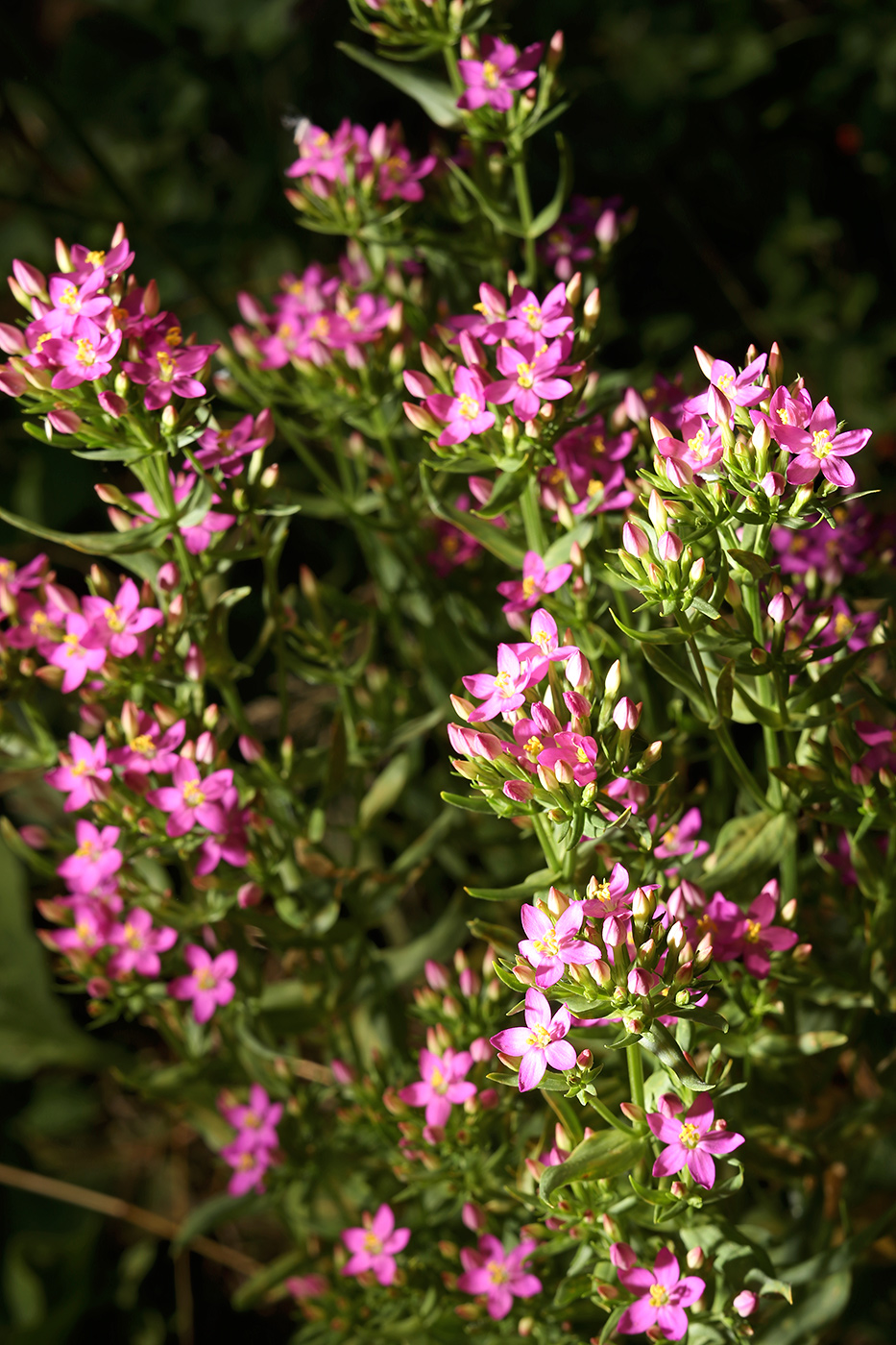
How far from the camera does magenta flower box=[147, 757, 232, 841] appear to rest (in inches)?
50.9

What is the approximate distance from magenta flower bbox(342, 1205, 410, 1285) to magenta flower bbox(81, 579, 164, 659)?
2.42 feet

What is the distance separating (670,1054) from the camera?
1.03 m

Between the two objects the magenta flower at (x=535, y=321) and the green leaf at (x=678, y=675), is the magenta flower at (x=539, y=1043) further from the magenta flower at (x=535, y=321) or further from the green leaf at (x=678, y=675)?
the magenta flower at (x=535, y=321)

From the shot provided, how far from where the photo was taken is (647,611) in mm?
1301

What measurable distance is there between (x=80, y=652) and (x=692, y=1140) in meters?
0.81

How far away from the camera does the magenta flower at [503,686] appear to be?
3.53ft

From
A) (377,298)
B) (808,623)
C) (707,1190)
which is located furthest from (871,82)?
(707,1190)

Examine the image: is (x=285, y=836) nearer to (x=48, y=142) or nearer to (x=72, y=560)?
(x=72, y=560)

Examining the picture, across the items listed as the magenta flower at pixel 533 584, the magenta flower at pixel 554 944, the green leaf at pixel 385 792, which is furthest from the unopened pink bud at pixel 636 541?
the green leaf at pixel 385 792

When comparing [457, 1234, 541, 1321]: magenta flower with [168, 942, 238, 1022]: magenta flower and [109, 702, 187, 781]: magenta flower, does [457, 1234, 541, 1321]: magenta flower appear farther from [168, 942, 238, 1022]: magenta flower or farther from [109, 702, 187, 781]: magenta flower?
[109, 702, 187, 781]: magenta flower

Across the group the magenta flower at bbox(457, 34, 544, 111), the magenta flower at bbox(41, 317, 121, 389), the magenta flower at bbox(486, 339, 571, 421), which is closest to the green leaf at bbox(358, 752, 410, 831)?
the magenta flower at bbox(486, 339, 571, 421)

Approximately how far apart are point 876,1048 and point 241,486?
1.13 metres

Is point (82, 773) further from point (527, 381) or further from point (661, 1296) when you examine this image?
point (661, 1296)

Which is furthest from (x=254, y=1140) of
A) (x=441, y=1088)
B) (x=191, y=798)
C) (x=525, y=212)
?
(x=525, y=212)
